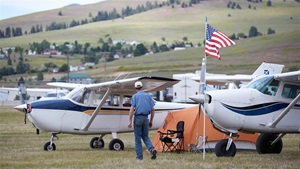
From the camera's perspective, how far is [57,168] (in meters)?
15.2

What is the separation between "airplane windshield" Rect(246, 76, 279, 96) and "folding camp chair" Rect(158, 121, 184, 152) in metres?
2.85

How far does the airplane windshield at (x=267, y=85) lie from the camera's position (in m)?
18.1

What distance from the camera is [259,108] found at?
704 inches

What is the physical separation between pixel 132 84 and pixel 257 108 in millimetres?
4324

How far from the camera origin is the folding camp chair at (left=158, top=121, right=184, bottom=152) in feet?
66.0

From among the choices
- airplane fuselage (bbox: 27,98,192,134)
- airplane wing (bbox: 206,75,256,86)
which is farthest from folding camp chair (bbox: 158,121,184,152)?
airplane wing (bbox: 206,75,256,86)

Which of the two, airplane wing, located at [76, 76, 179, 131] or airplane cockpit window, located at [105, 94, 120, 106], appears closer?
airplane wing, located at [76, 76, 179, 131]

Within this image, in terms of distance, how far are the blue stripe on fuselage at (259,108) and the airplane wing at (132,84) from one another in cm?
310

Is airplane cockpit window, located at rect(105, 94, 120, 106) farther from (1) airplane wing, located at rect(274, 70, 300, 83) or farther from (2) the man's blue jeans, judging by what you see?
(1) airplane wing, located at rect(274, 70, 300, 83)

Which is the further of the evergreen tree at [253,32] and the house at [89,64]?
the evergreen tree at [253,32]

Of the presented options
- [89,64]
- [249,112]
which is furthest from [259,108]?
[89,64]

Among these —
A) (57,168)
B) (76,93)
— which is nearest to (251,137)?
(76,93)

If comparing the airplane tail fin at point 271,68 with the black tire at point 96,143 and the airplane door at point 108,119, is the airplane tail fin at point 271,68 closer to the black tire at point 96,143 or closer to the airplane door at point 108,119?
the black tire at point 96,143

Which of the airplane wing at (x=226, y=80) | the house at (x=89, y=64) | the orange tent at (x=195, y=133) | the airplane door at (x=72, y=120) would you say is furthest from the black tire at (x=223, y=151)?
the house at (x=89, y=64)
